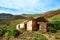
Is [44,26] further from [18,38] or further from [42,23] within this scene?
[18,38]

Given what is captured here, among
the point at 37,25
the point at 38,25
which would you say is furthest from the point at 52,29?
the point at 37,25

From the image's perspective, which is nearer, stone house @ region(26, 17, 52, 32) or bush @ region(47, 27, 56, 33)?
bush @ region(47, 27, 56, 33)

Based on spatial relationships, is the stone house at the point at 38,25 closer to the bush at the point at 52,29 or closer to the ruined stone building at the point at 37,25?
the ruined stone building at the point at 37,25

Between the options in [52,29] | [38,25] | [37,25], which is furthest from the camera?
[37,25]

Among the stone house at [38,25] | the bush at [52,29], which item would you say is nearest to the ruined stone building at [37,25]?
the stone house at [38,25]

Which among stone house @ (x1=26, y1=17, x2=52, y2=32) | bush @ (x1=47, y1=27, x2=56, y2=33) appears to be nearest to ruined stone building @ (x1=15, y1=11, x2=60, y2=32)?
stone house @ (x1=26, y1=17, x2=52, y2=32)

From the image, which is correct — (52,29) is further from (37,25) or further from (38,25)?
(37,25)

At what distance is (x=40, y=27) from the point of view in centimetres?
2633

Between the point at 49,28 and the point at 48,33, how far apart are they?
1.12m

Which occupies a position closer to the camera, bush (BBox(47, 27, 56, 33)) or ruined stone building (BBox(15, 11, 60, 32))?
bush (BBox(47, 27, 56, 33))

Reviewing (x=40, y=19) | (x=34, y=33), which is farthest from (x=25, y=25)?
(x=34, y=33)

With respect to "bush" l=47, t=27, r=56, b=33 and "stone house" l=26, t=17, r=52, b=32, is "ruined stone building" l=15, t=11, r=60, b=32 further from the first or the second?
"bush" l=47, t=27, r=56, b=33

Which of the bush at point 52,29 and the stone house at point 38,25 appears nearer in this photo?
the bush at point 52,29

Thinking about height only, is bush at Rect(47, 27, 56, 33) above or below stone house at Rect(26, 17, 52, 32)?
below
